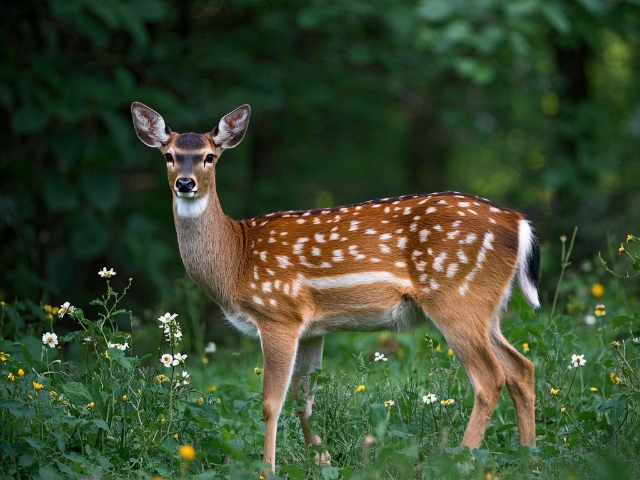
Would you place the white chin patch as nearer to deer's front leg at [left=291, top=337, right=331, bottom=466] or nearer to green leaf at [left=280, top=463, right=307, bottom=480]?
deer's front leg at [left=291, top=337, right=331, bottom=466]

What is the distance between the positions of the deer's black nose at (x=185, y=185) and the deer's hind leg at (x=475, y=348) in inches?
56.1

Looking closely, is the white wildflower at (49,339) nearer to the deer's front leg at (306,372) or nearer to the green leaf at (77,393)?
the green leaf at (77,393)

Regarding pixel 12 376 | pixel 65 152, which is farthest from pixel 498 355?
pixel 65 152

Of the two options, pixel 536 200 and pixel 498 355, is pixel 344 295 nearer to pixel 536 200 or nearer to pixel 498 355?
pixel 498 355

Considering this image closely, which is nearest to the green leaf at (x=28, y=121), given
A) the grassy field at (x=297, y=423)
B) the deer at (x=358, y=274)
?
the grassy field at (x=297, y=423)

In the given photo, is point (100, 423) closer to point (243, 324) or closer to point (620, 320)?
point (243, 324)

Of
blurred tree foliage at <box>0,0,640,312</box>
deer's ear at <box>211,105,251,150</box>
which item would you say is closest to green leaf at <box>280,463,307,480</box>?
deer's ear at <box>211,105,251,150</box>

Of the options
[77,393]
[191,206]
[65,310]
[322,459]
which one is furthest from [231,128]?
[322,459]

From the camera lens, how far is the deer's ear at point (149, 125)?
5875mm

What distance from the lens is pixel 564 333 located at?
582 centimetres

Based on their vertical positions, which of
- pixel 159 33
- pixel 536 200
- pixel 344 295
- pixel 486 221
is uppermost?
pixel 159 33

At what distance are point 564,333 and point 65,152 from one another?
15.4ft

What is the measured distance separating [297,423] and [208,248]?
1062 millimetres

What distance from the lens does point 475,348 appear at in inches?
205
